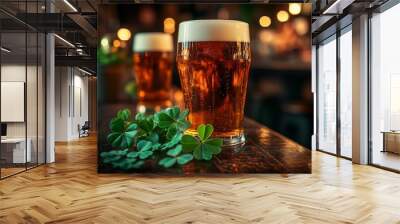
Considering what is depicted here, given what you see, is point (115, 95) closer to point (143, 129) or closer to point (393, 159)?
point (143, 129)

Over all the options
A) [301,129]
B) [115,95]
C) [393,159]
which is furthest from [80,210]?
[393,159]

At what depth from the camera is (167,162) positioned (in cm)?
593

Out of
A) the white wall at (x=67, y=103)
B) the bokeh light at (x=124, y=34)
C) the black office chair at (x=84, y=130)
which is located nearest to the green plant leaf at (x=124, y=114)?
the bokeh light at (x=124, y=34)

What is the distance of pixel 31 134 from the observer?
22.3 ft

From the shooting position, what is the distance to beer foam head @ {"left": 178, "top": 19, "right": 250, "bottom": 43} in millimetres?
4395

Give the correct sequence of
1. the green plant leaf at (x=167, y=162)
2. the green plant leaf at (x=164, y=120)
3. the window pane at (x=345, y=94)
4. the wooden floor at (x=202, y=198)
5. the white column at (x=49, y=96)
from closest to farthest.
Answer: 1. the wooden floor at (x=202, y=198)
2. the green plant leaf at (x=164, y=120)
3. the green plant leaf at (x=167, y=162)
4. the white column at (x=49, y=96)
5. the window pane at (x=345, y=94)

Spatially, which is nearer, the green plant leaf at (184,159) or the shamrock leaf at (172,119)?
the shamrock leaf at (172,119)

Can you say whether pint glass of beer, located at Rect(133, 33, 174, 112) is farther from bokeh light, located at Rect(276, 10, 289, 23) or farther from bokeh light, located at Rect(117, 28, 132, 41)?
bokeh light, located at Rect(276, 10, 289, 23)

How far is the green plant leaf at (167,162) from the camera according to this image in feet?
19.4

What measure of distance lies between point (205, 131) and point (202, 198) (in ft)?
3.52

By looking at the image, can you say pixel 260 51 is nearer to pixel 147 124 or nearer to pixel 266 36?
pixel 266 36

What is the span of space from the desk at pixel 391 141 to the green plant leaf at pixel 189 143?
9.78ft

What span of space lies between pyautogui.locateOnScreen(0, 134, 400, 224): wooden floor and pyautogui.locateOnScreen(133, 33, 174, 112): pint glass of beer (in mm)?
1061

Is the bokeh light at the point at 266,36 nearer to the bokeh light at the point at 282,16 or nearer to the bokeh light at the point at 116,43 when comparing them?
the bokeh light at the point at 282,16
